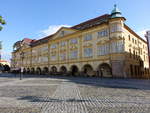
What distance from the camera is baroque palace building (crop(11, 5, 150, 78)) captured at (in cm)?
2877

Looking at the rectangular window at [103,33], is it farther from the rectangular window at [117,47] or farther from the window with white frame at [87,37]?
the rectangular window at [117,47]

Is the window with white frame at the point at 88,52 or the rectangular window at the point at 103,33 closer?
the rectangular window at the point at 103,33

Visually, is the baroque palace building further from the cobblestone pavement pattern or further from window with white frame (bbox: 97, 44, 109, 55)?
the cobblestone pavement pattern

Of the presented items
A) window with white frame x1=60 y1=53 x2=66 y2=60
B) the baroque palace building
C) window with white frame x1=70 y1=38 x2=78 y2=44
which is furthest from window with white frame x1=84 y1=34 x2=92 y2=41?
window with white frame x1=60 y1=53 x2=66 y2=60

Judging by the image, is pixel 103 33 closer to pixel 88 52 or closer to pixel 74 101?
pixel 88 52

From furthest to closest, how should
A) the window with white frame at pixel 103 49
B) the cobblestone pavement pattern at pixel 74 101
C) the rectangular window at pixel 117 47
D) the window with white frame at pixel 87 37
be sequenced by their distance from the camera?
1. the window with white frame at pixel 87 37
2. the window with white frame at pixel 103 49
3. the rectangular window at pixel 117 47
4. the cobblestone pavement pattern at pixel 74 101

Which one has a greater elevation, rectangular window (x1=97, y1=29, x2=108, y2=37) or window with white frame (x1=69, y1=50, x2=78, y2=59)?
rectangular window (x1=97, y1=29, x2=108, y2=37)

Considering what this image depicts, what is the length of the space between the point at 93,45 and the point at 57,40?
15432 mm

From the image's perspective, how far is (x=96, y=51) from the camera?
32844mm

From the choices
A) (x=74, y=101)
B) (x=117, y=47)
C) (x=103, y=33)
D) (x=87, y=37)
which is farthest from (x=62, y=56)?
(x=74, y=101)

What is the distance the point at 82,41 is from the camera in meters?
36.3

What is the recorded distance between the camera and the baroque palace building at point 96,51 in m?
28.8

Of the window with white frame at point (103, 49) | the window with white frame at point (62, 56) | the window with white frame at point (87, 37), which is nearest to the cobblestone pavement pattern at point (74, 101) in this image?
the window with white frame at point (103, 49)

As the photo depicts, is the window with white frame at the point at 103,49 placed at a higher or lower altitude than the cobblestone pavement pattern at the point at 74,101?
higher
